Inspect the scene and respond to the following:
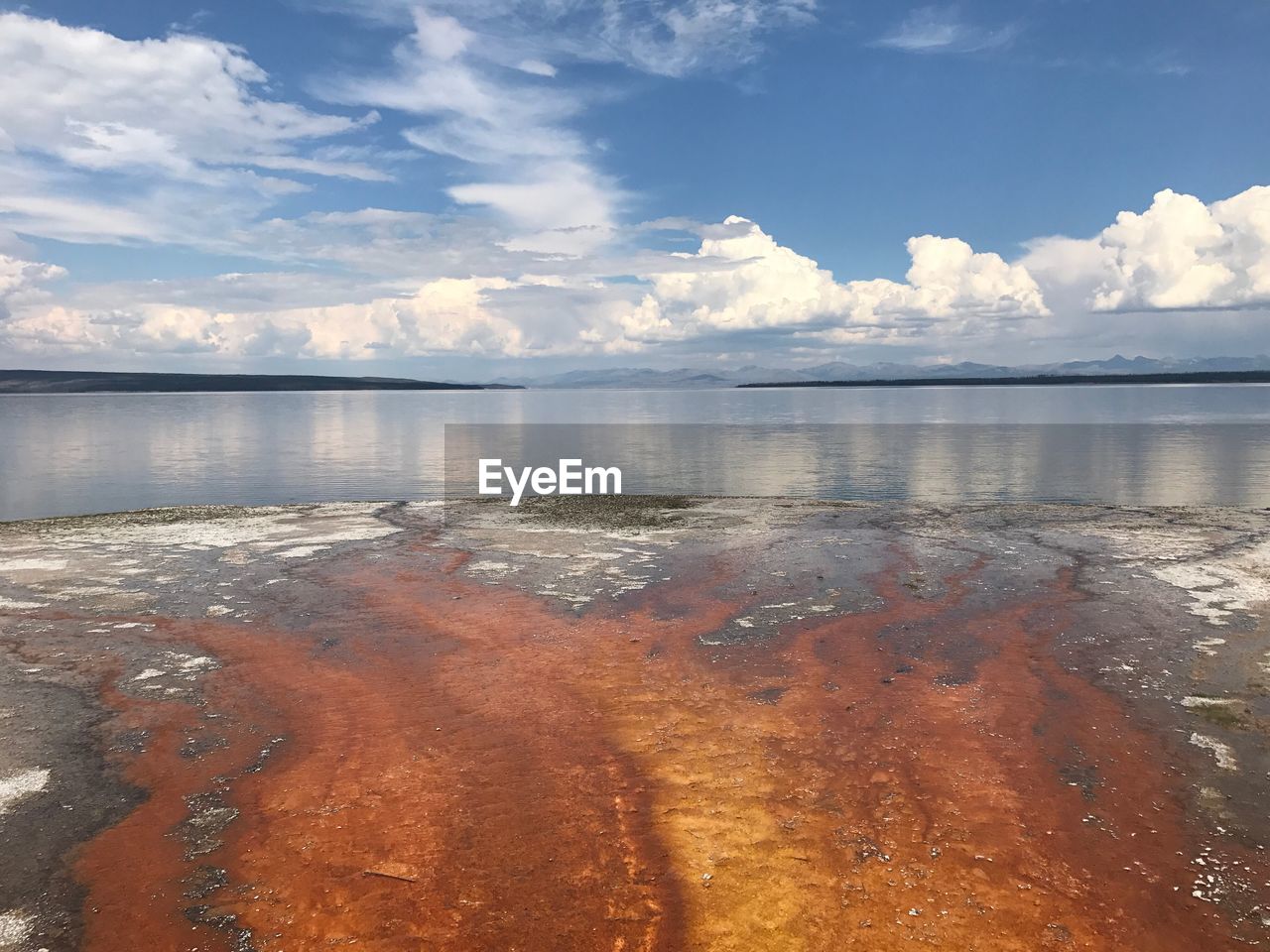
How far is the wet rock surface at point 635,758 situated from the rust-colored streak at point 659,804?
0.03m

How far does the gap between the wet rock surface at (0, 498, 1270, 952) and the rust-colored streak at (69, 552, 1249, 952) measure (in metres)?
0.03

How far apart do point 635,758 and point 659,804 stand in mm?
916

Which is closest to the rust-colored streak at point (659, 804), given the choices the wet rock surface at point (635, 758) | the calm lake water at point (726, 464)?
the wet rock surface at point (635, 758)

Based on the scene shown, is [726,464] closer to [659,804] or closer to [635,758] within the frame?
[635,758]

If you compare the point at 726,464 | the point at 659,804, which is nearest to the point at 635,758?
the point at 659,804

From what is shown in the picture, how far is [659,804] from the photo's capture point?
7.01 m

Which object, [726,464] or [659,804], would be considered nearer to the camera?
[659,804]

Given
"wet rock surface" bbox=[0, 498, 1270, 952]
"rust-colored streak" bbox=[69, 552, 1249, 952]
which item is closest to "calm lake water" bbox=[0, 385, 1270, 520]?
"wet rock surface" bbox=[0, 498, 1270, 952]

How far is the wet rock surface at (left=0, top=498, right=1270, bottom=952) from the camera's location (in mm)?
5668

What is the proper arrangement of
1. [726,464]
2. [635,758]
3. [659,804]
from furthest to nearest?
[726,464]
[635,758]
[659,804]

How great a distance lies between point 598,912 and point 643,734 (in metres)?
2.79

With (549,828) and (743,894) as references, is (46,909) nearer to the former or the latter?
(549,828)

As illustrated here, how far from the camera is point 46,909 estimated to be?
571 centimetres

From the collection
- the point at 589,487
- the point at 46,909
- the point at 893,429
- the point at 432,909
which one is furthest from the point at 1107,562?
the point at 893,429
